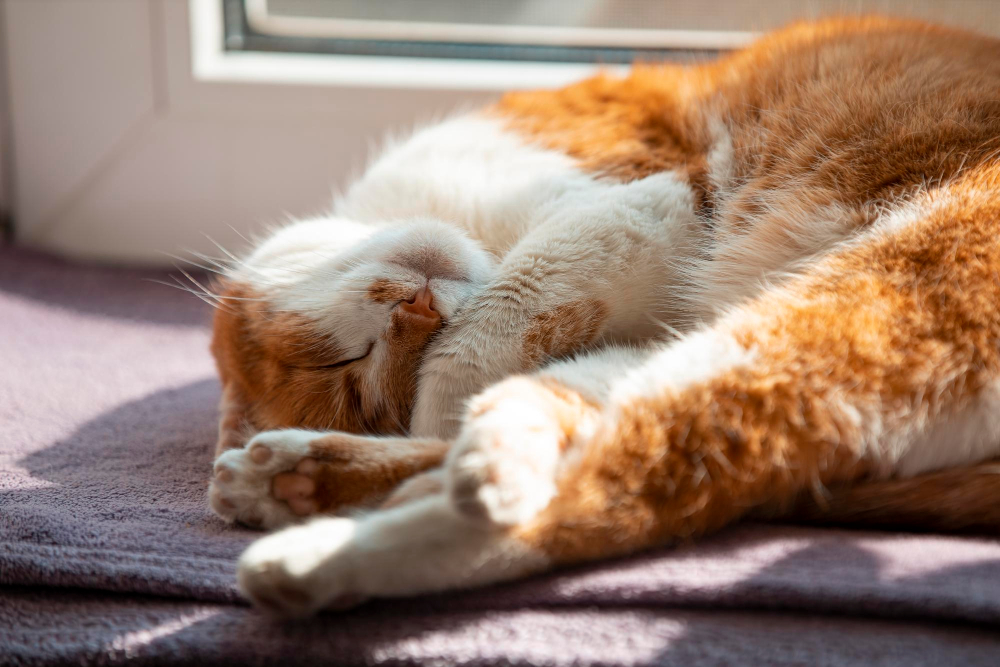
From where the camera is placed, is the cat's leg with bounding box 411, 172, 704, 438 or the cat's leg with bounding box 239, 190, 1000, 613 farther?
the cat's leg with bounding box 411, 172, 704, 438

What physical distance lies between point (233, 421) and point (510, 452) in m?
0.55

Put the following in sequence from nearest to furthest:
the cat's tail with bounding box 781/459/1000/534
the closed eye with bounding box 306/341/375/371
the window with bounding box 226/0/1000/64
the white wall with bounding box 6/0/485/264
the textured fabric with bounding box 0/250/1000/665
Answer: the textured fabric with bounding box 0/250/1000/665, the cat's tail with bounding box 781/459/1000/534, the closed eye with bounding box 306/341/375/371, the white wall with bounding box 6/0/485/264, the window with bounding box 226/0/1000/64

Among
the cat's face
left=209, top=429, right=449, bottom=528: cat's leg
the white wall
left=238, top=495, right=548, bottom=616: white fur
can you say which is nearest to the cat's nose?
the cat's face

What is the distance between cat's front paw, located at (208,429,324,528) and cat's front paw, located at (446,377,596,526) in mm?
181

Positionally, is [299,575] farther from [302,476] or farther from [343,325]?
[343,325]

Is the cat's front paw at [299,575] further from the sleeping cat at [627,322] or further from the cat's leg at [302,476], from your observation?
the cat's leg at [302,476]

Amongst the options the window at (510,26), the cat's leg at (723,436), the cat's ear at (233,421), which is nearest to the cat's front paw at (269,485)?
the cat's leg at (723,436)

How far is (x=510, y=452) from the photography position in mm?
649

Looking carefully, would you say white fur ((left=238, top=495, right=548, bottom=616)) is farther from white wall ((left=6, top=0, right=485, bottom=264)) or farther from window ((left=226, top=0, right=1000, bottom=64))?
window ((left=226, top=0, right=1000, bottom=64))

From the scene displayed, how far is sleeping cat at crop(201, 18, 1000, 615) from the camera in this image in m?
0.66

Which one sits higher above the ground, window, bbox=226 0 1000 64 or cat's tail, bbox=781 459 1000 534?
window, bbox=226 0 1000 64

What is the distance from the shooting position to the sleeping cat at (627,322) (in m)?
0.66

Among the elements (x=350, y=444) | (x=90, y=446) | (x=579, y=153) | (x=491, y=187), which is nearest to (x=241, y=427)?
(x=90, y=446)

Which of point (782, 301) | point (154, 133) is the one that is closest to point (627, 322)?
point (782, 301)
